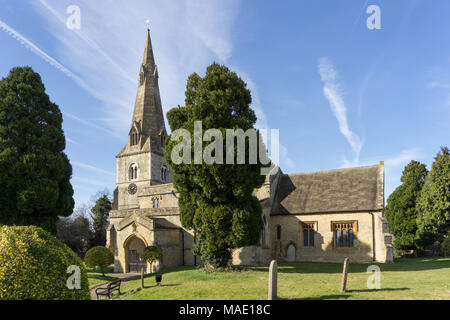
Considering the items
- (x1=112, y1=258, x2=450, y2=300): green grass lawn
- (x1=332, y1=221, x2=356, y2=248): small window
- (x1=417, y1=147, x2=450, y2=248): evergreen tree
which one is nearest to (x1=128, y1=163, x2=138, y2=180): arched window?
(x1=112, y1=258, x2=450, y2=300): green grass lawn

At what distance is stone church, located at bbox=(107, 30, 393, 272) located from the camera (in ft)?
90.8

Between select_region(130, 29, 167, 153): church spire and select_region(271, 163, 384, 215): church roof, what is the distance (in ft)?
74.2

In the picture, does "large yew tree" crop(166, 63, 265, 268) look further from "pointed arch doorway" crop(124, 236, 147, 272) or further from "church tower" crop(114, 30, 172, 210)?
"church tower" crop(114, 30, 172, 210)

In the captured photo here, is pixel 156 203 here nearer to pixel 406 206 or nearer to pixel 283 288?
pixel 283 288

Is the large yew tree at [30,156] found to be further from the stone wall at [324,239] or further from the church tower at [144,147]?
the stone wall at [324,239]

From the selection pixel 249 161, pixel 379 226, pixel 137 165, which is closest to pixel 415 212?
pixel 379 226

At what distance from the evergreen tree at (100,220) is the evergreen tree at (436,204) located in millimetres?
42258

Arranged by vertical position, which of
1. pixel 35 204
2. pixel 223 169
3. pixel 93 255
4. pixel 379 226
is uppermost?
pixel 223 169

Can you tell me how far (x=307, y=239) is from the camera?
30734 mm

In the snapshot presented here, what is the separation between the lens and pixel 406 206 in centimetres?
4288

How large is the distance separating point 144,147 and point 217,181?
98.5ft

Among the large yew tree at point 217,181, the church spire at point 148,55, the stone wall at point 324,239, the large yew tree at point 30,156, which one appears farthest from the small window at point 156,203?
the church spire at point 148,55

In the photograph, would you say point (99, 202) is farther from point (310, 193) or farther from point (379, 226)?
point (379, 226)
